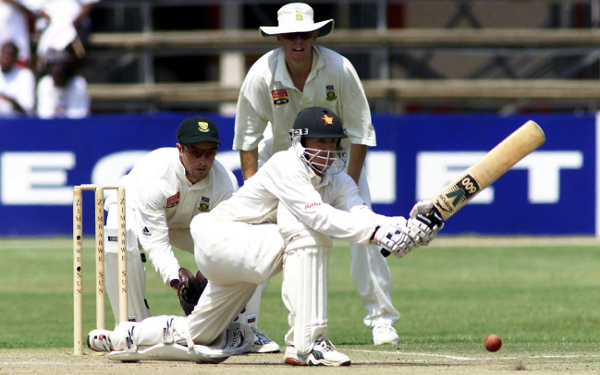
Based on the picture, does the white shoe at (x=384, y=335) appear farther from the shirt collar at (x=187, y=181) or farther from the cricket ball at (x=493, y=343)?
the shirt collar at (x=187, y=181)

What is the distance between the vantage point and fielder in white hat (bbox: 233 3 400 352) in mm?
5617

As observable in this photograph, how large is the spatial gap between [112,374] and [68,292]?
443cm

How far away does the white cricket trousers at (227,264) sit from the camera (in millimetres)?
4566

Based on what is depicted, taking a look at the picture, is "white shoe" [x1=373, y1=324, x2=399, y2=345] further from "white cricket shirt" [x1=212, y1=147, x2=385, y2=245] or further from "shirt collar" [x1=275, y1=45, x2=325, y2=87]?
"shirt collar" [x1=275, y1=45, x2=325, y2=87]

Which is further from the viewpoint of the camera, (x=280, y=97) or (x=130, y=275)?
(x=280, y=97)

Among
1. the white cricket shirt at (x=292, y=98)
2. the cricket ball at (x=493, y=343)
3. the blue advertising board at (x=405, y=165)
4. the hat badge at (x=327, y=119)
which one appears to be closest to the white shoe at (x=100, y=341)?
the white cricket shirt at (x=292, y=98)

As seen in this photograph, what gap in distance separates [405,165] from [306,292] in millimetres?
7860

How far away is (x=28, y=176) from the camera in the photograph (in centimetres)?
1203

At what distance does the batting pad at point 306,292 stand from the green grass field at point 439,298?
3.42 ft

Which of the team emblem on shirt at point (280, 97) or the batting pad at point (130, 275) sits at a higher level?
the team emblem on shirt at point (280, 97)

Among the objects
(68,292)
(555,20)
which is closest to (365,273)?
(68,292)

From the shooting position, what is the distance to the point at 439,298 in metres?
8.05

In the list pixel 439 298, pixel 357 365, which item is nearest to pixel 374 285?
pixel 357 365

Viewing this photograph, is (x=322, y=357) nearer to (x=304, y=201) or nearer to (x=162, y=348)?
(x=304, y=201)
